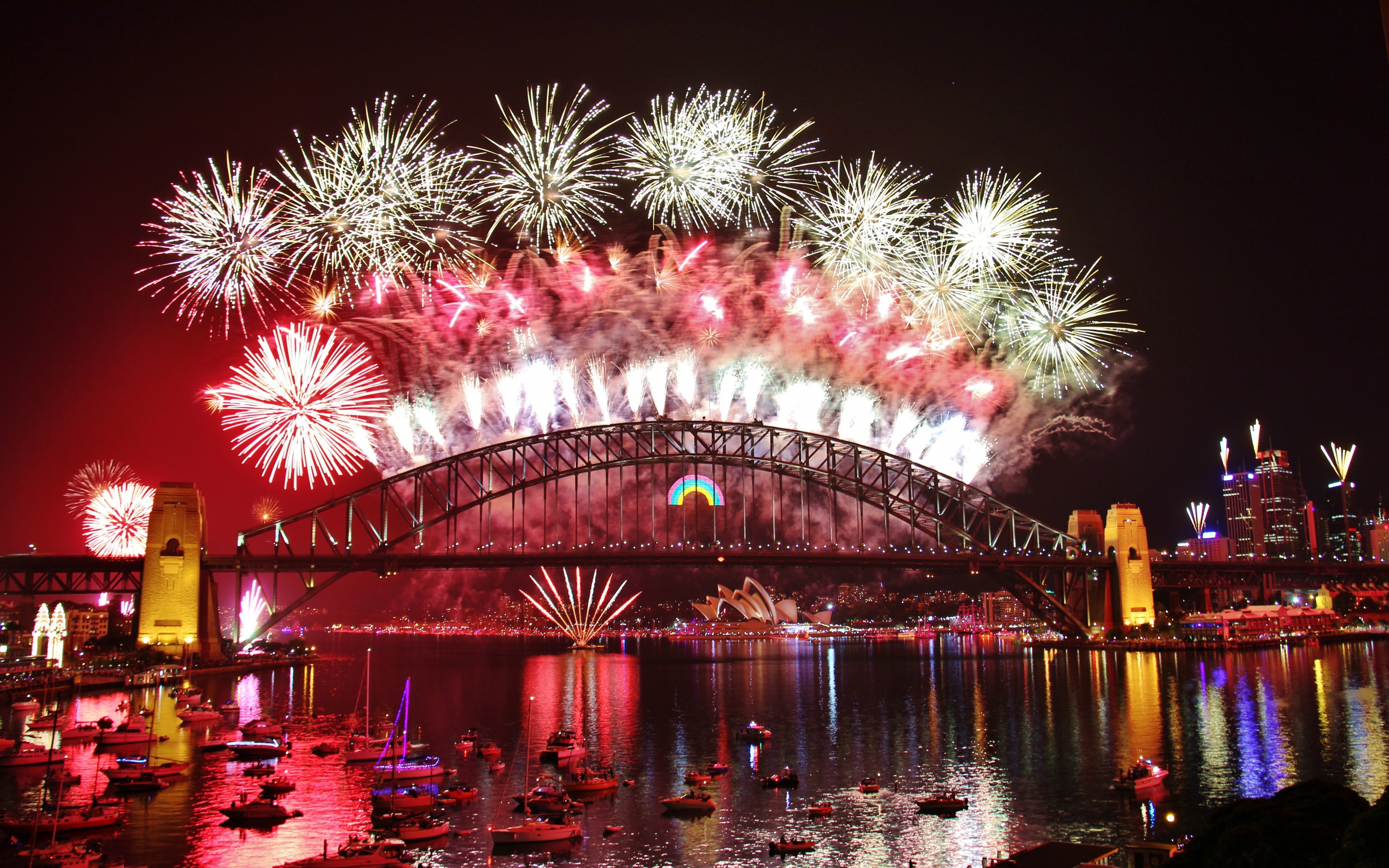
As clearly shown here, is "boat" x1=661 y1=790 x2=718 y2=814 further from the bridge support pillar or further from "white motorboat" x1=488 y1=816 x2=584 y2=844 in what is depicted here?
the bridge support pillar

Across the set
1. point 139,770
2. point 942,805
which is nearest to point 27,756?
point 139,770

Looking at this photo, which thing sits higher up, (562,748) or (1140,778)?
(562,748)

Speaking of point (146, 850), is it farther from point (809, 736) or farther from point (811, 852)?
point (809, 736)

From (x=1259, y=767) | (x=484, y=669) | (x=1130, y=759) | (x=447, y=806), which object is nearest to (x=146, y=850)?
(x=447, y=806)

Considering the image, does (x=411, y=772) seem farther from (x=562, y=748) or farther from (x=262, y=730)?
(x=262, y=730)

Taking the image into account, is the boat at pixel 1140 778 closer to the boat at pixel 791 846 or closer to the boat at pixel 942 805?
the boat at pixel 942 805

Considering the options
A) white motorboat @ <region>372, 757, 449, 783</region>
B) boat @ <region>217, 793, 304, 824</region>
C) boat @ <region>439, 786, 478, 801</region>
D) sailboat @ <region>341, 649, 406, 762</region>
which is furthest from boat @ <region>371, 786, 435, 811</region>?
sailboat @ <region>341, 649, 406, 762</region>
